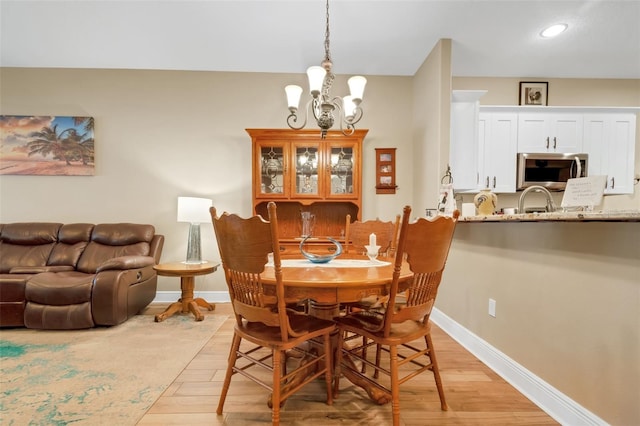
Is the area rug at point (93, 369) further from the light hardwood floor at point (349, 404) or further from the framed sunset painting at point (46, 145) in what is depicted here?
the framed sunset painting at point (46, 145)

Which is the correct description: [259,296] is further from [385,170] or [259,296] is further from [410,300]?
[385,170]

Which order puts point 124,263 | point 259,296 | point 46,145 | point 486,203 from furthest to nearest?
1. point 46,145
2. point 124,263
3. point 486,203
4. point 259,296

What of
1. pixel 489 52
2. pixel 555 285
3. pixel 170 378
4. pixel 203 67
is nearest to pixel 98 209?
pixel 203 67

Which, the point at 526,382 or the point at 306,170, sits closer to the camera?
the point at 526,382

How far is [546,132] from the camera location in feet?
10.4

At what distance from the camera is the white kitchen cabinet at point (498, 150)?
10.3ft

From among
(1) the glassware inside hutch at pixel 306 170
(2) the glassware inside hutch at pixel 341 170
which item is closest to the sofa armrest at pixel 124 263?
(1) the glassware inside hutch at pixel 306 170

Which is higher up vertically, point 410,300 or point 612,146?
point 612,146

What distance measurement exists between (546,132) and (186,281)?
437cm

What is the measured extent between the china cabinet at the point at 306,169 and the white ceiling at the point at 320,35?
89 cm

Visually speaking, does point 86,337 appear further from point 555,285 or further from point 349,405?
point 555,285

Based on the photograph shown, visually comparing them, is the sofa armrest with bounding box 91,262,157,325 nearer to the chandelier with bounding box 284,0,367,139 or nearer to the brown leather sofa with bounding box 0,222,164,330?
the brown leather sofa with bounding box 0,222,164,330

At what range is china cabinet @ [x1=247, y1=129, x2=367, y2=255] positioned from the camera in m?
3.09

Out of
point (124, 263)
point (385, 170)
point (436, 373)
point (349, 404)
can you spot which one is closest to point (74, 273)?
point (124, 263)
